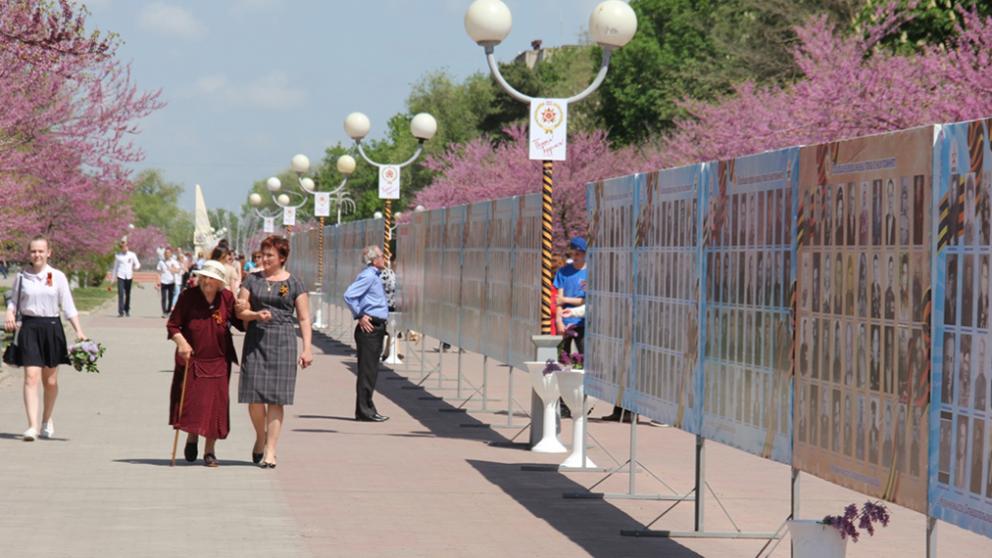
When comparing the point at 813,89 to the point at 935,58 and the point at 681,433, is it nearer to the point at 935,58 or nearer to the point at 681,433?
the point at 935,58

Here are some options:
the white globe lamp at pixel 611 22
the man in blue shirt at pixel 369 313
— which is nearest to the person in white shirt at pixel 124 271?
the man in blue shirt at pixel 369 313

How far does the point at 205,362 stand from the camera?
14.1 m

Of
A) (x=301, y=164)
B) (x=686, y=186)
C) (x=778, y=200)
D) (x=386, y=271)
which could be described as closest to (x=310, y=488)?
(x=686, y=186)

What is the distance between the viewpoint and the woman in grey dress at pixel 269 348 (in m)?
14.1

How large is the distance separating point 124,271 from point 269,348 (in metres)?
31.9

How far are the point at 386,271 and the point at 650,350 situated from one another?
650 inches

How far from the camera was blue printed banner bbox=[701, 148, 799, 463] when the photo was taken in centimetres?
885

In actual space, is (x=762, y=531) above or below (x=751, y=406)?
below

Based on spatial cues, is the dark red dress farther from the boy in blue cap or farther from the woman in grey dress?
the boy in blue cap

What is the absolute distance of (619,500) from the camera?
1270 centimetres

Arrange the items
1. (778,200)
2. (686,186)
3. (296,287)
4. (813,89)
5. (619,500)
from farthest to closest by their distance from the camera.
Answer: (813,89) → (296,287) → (619,500) → (686,186) → (778,200)

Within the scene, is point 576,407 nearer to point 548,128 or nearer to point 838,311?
point 548,128

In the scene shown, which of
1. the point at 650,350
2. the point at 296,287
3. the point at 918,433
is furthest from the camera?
the point at 296,287

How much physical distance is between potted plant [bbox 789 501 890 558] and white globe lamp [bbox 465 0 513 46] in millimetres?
11410
